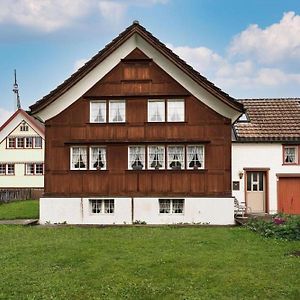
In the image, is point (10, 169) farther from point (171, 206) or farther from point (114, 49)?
point (171, 206)

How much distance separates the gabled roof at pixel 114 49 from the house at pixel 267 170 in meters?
4.30

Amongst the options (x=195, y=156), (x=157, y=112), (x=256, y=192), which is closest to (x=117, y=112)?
(x=157, y=112)

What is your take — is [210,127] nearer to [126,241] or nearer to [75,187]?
[75,187]

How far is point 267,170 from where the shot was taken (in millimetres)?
26094

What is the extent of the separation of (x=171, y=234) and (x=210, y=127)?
251 inches

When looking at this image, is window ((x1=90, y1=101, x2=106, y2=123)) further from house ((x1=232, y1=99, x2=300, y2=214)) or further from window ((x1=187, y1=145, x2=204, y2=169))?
house ((x1=232, y1=99, x2=300, y2=214))

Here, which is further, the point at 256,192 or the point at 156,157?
the point at 256,192

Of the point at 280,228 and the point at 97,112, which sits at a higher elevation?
the point at 97,112

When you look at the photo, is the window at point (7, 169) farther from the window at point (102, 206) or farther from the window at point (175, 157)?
the window at point (175, 157)

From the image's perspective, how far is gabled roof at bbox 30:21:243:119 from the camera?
22.7 metres

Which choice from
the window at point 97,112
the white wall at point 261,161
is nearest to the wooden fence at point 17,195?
the window at point 97,112

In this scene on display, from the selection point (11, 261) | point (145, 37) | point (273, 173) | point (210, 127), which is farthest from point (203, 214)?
point (11, 261)

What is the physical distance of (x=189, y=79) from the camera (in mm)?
23031

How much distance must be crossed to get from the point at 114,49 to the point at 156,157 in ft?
17.5
